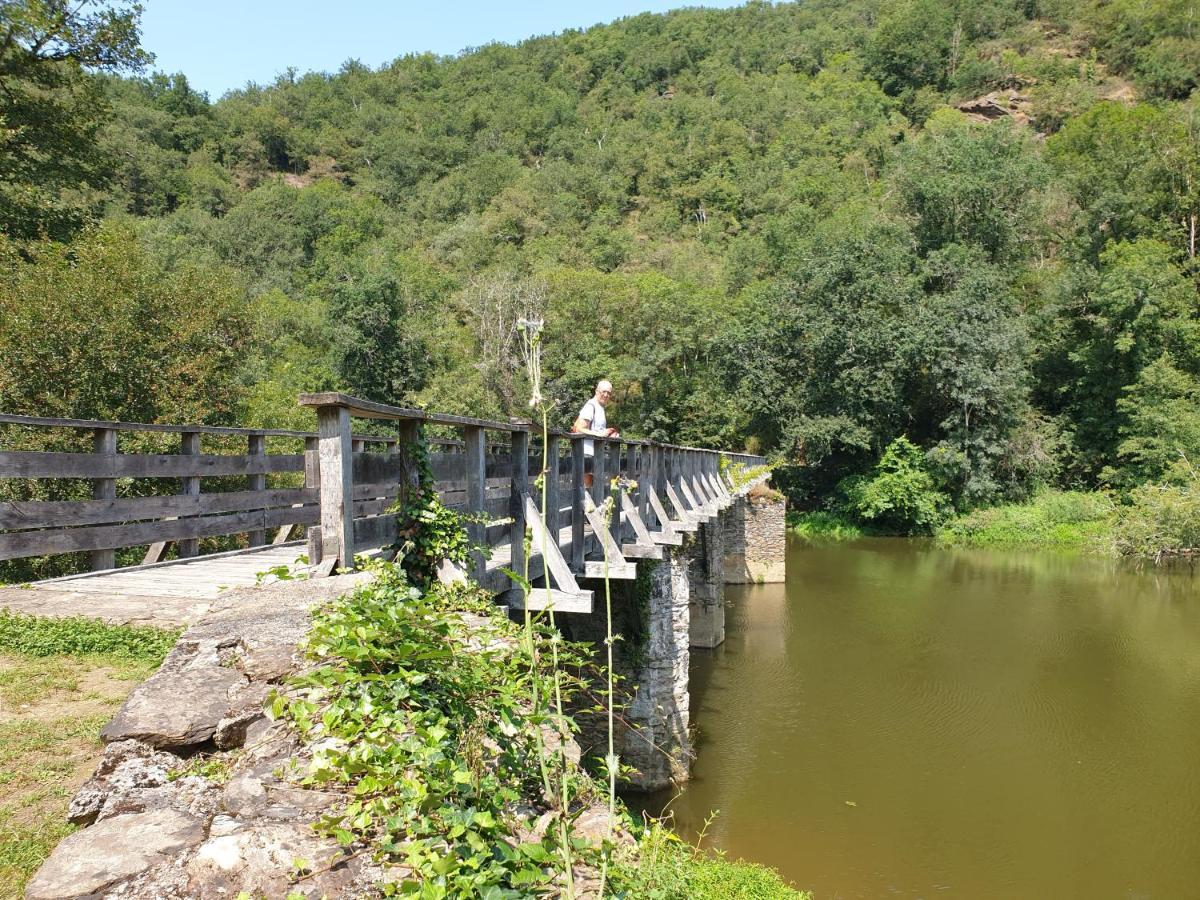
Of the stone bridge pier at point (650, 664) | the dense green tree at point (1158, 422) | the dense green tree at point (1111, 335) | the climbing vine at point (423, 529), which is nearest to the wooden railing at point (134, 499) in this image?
the climbing vine at point (423, 529)

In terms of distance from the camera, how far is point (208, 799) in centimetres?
205

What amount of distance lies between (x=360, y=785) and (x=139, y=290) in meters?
12.9

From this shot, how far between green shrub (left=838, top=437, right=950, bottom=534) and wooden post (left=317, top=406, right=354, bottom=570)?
92.9ft

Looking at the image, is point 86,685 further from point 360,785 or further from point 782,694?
point 782,694

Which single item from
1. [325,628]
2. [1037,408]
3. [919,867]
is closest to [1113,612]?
[919,867]

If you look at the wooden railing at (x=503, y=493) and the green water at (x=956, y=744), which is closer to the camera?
the wooden railing at (x=503, y=493)

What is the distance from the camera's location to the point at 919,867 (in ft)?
27.4

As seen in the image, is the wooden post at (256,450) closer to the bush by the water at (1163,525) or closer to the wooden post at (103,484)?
the wooden post at (103,484)

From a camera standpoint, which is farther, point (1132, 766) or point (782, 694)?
point (782, 694)

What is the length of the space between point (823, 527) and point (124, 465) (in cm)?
2831

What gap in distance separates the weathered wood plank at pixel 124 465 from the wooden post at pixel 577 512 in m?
3.16

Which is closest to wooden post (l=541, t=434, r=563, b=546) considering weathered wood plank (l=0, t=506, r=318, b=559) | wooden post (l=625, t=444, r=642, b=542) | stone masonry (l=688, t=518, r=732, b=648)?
wooden post (l=625, t=444, r=642, b=542)

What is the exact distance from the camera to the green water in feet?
27.8

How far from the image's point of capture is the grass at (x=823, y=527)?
101ft
